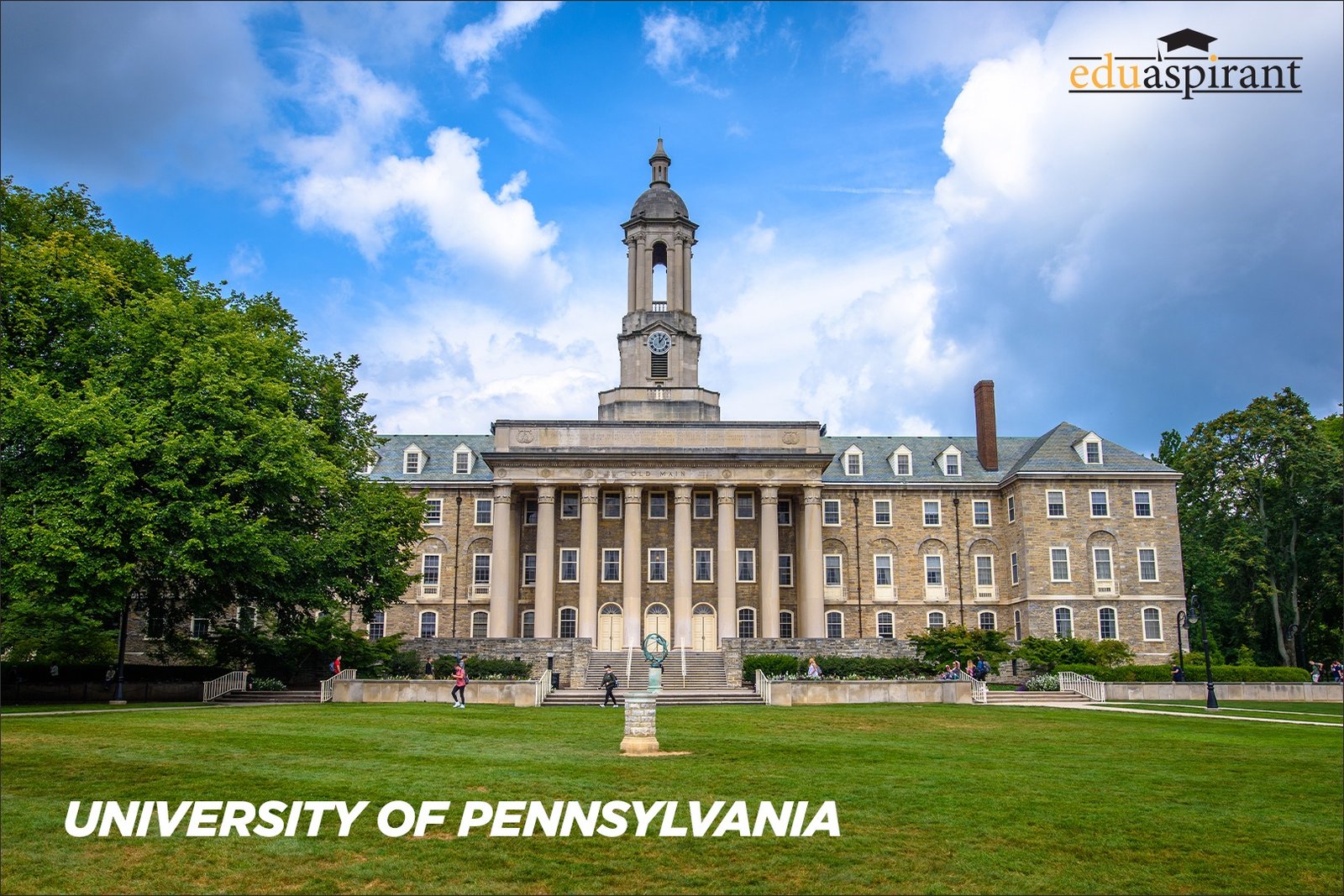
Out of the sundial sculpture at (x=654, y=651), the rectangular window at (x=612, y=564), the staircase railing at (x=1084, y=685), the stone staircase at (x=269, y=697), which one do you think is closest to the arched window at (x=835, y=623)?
the rectangular window at (x=612, y=564)

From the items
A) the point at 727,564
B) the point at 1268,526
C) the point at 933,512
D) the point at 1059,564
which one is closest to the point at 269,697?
the point at 727,564

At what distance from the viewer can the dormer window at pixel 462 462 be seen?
6719 cm

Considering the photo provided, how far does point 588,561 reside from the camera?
57031 millimetres

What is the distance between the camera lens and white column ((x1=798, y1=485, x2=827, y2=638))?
57281 millimetres

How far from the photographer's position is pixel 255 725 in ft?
83.3

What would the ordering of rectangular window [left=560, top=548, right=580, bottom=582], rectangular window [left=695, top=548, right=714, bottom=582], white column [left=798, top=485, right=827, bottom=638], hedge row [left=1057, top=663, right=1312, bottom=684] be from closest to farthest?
hedge row [left=1057, top=663, right=1312, bottom=684] < white column [left=798, top=485, right=827, bottom=638] < rectangular window [left=560, top=548, right=580, bottom=582] < rectangular window [left=695, top=548, right=714, bottom=582]

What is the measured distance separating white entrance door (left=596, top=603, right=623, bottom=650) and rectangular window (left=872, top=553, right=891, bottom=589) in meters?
16.2

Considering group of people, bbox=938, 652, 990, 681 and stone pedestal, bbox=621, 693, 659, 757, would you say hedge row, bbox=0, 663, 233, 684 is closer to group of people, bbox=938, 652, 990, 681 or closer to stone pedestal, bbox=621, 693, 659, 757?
stone pedestal, bbox=621, 693, 659, 757

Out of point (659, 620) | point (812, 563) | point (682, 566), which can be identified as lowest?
point (659, 620)

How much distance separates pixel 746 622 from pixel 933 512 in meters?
14.2

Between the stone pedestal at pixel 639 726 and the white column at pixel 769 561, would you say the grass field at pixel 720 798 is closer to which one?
the stone pedestal at pixel 639 726


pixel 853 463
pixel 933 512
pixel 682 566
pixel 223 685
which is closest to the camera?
pixel 223 685

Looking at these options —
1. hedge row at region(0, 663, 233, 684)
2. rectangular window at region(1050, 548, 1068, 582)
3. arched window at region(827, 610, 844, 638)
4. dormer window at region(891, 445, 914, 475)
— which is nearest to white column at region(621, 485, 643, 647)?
arched window at region(827, 610, 844, 638)

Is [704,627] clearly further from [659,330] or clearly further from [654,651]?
[654,651]
